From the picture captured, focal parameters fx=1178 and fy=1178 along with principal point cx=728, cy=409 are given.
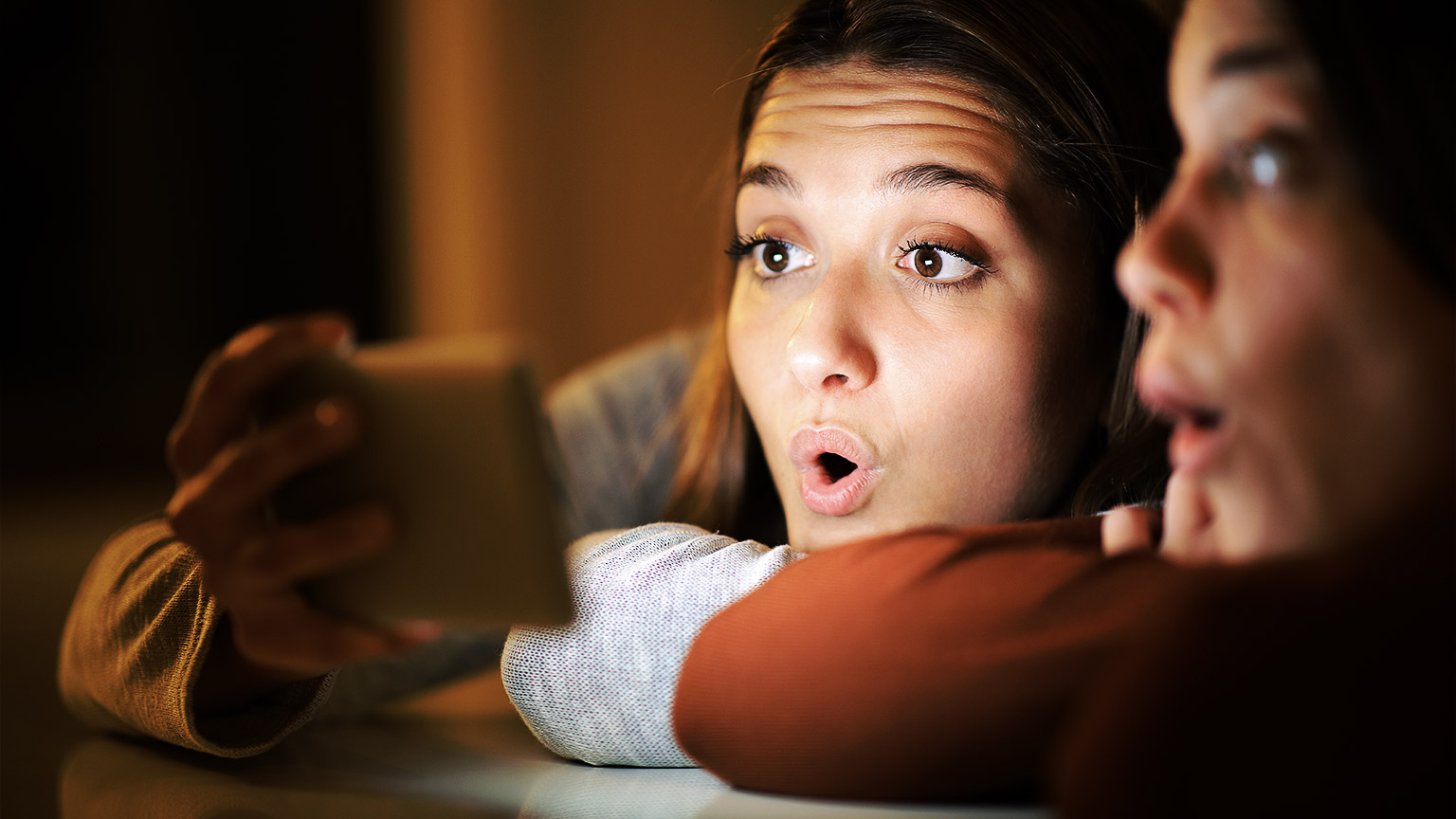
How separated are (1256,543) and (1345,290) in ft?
0.36

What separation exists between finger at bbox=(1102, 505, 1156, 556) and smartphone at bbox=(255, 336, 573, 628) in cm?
32

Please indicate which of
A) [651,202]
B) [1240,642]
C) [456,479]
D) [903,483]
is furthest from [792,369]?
[651,202]

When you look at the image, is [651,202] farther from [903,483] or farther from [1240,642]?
[1240,642]

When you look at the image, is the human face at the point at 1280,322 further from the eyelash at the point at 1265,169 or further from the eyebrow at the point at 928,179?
the eyebrow at the point at 928,179

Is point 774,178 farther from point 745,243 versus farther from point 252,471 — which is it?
point 252,471

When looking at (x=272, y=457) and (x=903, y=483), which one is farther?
(x=903, y=483)

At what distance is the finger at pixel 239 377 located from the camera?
625mm

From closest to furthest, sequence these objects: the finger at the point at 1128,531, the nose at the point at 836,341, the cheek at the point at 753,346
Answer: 1. the finger at the point at 1128,531
2. the nose at the point at 836,341
3. the cheek at the point at 753,346

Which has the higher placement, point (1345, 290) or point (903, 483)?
point (1345, 290)

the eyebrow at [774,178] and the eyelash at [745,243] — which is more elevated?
the eyebrow at [774,178]

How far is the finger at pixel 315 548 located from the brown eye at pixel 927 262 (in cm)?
42

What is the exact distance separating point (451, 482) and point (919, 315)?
14.8 inches

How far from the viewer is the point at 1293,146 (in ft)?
1.57

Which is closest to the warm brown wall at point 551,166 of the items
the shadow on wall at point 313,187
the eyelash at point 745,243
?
the shadow on wall at point 313,187
